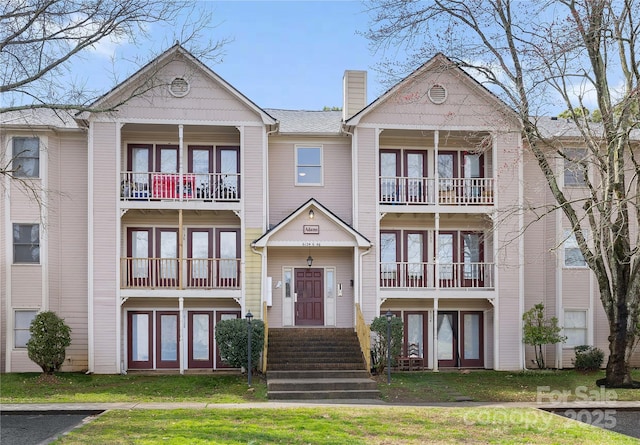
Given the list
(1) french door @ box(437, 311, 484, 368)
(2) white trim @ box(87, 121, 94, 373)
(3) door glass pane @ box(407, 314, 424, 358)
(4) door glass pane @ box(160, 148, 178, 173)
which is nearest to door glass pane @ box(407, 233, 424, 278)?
(3) door glass pane @ box(407, 314, 424, 358)

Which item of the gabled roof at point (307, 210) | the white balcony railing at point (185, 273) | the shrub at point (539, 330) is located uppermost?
the gabled roof at point (307, 210)

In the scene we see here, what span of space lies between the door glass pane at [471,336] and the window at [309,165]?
6851mm

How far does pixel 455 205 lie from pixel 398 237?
2.29m

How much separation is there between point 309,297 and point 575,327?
29.4 feet

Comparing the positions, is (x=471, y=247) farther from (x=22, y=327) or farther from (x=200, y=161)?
(x=22, y=327)

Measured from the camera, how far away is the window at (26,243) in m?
20.4

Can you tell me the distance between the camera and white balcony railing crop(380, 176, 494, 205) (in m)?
21.0

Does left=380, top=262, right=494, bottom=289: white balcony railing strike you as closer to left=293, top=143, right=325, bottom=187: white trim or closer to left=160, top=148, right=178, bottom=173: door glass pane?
left=293, top=143, right=325, bottom=187: white trim

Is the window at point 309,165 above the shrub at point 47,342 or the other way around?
above

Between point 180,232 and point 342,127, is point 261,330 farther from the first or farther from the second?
point 342,127

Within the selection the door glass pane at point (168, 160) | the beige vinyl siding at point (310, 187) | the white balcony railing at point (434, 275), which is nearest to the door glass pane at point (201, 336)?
the beige vinyl siding at point (310, 187)

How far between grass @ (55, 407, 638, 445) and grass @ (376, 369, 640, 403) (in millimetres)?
2251

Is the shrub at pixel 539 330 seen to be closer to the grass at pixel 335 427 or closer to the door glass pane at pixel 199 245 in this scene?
the grass at pixel 335 427

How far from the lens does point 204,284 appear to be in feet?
67.8
